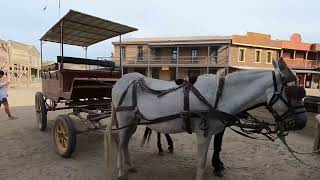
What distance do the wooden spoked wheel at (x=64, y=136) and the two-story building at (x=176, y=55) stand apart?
103ft

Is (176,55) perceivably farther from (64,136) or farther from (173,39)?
(64,136)

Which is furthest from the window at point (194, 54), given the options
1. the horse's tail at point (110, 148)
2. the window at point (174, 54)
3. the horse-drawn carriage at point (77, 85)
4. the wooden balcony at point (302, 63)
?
the horse's tail at point (110, 148)

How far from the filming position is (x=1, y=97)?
10211mm

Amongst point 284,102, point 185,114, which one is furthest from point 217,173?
point 284,102

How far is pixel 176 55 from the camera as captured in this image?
4044 centimetres

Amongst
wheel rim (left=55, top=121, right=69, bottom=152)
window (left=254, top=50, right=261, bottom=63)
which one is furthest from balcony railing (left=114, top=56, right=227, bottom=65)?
wheel rim (left=55, top=121, right=69, bottom=152)

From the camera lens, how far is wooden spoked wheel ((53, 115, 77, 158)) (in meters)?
5.69

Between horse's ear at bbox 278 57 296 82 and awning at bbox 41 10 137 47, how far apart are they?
13.5 ft

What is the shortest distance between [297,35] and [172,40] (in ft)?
63.9

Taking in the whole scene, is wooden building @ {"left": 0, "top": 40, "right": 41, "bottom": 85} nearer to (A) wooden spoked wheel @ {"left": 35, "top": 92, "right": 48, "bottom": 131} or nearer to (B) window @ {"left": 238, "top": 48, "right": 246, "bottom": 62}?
(A) wooden spoked wheel @ {"left": 35, "top": 92, "right": 48, "bottom": 131}

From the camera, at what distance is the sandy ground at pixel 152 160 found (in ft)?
16.6

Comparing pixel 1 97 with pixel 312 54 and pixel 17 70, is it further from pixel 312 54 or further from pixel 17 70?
pixel 312 54

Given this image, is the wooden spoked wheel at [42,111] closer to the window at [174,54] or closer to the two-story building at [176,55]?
the two-story building at [176,55]

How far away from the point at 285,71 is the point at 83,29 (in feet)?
18.1
